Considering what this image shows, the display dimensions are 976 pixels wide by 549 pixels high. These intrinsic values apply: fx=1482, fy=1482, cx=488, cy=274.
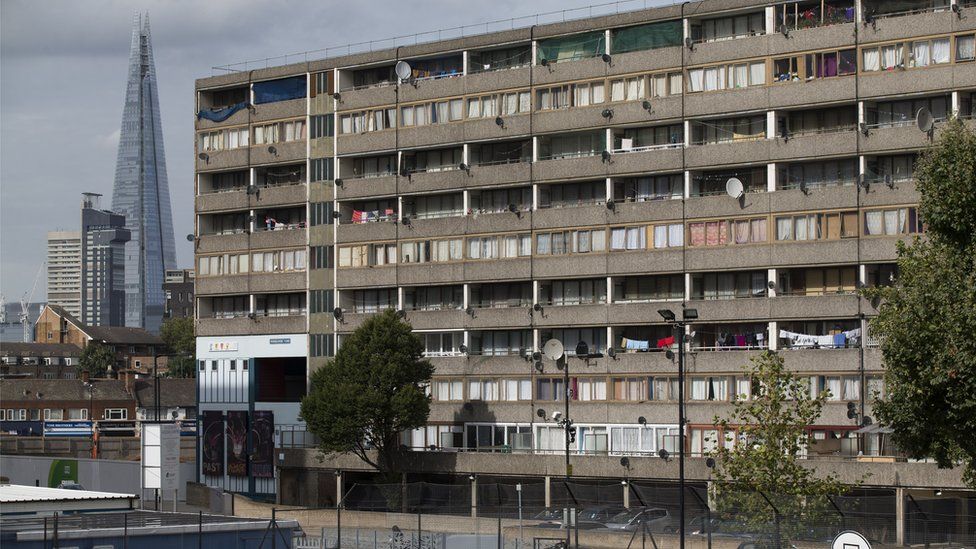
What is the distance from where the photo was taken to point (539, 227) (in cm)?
9469

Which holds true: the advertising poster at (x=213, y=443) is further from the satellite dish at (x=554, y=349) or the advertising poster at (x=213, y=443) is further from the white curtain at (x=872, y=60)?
the white curtain at (x=872, y=60)

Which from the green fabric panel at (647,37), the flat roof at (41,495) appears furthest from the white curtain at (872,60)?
the flat roof at (41,495)

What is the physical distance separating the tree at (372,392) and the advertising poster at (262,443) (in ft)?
45.8

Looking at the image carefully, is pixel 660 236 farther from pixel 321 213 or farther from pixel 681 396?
pixel 681 396

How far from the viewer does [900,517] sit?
71938mm

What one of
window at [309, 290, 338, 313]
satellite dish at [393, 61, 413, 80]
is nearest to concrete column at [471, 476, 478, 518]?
window at [309, 290, 338, 313]

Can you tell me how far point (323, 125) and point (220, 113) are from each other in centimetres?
1056

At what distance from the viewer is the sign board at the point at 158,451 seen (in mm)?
91875

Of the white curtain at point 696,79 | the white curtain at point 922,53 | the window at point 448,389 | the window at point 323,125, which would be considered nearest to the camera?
the white curtain at point 922,53

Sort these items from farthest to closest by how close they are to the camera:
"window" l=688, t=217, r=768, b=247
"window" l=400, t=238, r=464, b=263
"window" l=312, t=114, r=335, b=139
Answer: "window" l=312, t=114, r=335, b=139 < "window" l=400, t=238, r=464, b=263 < "window" l=688, t=217, r=768, b=247

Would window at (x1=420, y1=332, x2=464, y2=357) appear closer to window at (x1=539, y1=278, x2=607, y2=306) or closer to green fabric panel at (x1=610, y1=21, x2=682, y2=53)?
window at (x1=539, y1=278, x2=607, y2=306)

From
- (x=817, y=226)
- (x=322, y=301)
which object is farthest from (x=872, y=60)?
(x=322, y=301)

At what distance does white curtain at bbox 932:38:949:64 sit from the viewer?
80062 mm

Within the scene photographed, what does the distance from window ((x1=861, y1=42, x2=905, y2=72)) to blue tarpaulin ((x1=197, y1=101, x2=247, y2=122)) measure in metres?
47.5
